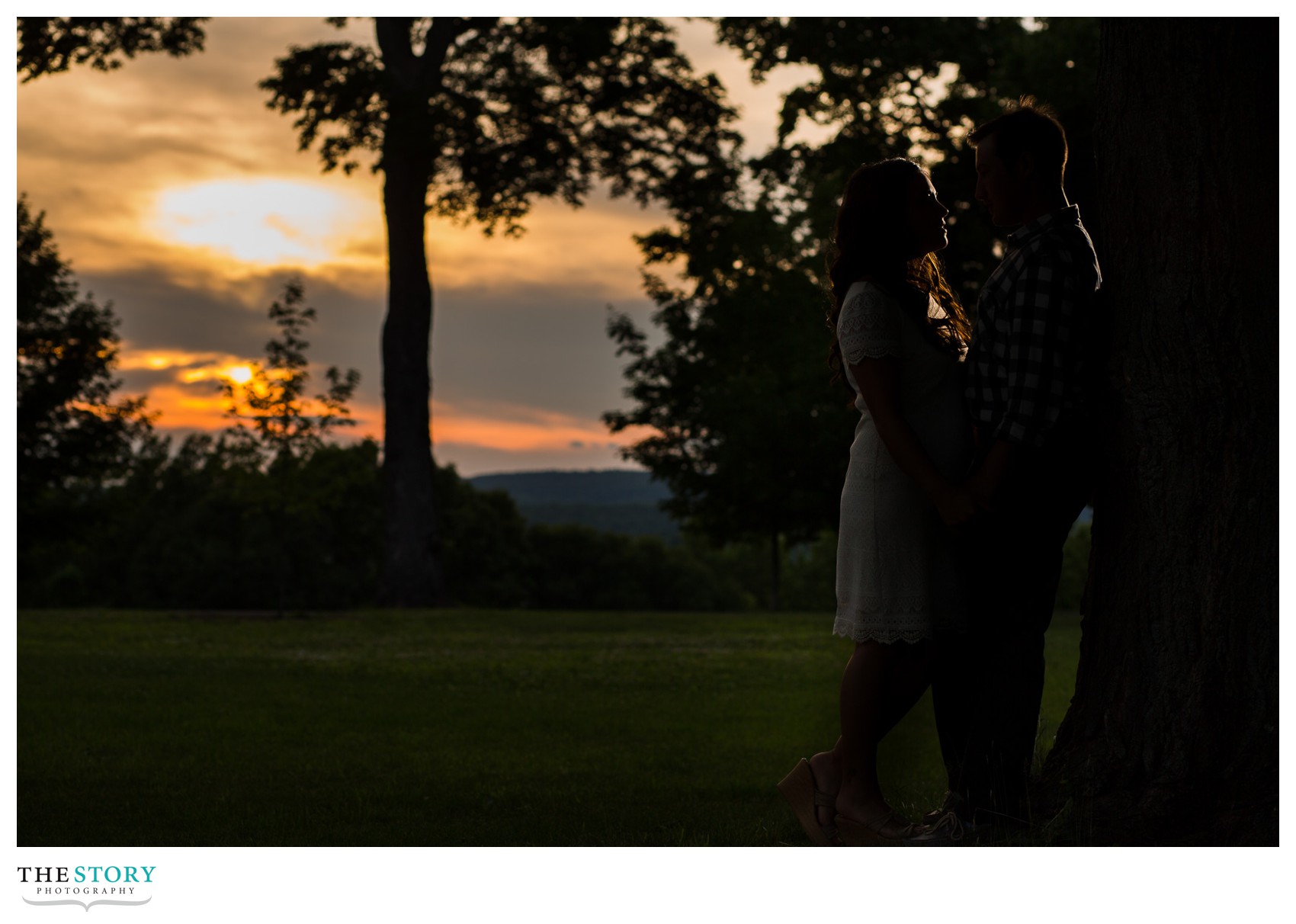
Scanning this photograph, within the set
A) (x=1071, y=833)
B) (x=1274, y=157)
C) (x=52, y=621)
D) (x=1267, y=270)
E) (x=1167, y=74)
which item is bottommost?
(x=52, y=621)

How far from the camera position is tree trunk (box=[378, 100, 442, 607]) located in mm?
27672

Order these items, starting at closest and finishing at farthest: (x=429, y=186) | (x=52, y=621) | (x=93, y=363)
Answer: (x=52, y=621), (x=429, y=186), (x=93, y=363)

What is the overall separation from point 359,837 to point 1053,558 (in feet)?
10.7

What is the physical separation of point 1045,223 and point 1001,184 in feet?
0.79

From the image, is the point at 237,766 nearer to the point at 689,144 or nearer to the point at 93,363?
the point at 689,144

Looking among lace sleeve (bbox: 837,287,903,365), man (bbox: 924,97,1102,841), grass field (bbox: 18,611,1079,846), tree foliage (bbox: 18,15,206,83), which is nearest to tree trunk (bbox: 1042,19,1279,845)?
man (bbox: 924,97,1102,841)

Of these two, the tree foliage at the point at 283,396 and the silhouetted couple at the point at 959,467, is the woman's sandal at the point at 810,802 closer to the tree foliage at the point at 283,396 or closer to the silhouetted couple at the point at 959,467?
the silhouetted couple at the point at 959,467

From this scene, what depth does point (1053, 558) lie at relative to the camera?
182 inches

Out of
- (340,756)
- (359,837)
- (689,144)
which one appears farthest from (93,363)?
(359,837)

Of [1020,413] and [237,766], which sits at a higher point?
[1020,413]

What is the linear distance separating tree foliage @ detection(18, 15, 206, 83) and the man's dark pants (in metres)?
21.7

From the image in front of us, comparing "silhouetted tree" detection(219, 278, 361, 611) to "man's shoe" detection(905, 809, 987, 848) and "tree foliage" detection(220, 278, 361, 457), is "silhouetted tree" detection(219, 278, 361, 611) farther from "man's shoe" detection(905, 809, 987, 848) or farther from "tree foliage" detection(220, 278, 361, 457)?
"man's shoe" detection(905, 809, 987, 848)

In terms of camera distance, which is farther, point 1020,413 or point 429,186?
point 429,186

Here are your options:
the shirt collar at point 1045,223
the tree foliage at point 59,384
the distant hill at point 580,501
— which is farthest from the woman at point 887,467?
the distant hill at point 580,501
